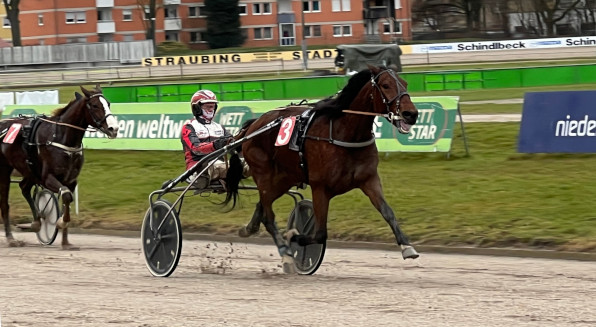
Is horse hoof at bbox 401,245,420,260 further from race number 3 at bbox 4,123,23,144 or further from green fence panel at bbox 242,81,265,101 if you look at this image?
green fence panel at bbox 242,81,265,101

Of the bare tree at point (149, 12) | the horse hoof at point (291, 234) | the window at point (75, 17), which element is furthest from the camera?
the window at point (75, 17)

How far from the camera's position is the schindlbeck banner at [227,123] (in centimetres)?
1689

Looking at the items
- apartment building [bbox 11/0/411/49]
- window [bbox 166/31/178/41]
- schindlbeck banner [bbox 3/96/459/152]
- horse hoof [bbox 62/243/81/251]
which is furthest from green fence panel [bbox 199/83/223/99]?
window [bbox 166/31/178/41]

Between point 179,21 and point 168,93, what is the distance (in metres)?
48.3

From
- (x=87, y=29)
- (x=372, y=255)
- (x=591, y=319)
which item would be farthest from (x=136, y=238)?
(x=87, y=29)

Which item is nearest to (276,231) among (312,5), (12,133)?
(12,133)

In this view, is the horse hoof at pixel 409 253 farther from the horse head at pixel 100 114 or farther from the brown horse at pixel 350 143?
the horse head at pixel 100 114

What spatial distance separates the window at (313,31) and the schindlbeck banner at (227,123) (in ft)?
186

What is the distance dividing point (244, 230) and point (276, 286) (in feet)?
5.01

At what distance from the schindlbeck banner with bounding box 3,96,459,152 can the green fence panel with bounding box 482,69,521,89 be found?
620 inches

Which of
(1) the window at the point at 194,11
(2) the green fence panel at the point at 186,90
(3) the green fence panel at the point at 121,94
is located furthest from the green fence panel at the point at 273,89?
(1) the window at the point at 194,11

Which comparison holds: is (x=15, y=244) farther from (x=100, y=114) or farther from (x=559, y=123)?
(x=559, y=123)

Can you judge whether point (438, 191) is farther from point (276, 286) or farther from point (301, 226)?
point (276, 286)

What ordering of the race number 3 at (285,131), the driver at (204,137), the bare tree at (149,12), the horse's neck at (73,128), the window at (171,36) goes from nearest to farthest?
the race number 3 at (285,131) → the driver at (204,137) → the horse's neck at (73,128) → the bare tree at (149,12) → the window at (171,36)
